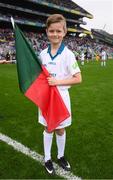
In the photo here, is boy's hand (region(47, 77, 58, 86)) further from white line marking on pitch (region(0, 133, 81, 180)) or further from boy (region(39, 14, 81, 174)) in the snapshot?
white line marking on pitch (region(0, 133, 81, 180))

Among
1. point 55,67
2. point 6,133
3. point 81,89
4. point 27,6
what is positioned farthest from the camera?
point 27,6

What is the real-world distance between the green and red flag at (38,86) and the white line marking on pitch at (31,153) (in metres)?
0.75

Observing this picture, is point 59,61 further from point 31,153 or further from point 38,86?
point 31,153

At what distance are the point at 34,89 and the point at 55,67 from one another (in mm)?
410

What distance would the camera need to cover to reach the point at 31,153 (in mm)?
5234

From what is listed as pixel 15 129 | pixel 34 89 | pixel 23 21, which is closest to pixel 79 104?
pixel 15 129

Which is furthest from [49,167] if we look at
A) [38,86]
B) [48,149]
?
[38,86]

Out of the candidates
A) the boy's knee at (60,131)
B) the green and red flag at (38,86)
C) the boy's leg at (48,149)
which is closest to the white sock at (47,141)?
the boy's leg at (48,149)

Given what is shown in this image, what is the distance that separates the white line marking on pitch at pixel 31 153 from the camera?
176 inches

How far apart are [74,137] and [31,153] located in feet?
3.92

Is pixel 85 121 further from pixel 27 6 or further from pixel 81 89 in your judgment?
pixel 27 6

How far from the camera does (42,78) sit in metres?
4.25

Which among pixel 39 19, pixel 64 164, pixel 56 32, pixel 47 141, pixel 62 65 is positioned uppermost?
pixel 39 19

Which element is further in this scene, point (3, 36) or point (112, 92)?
point (3, 36)
